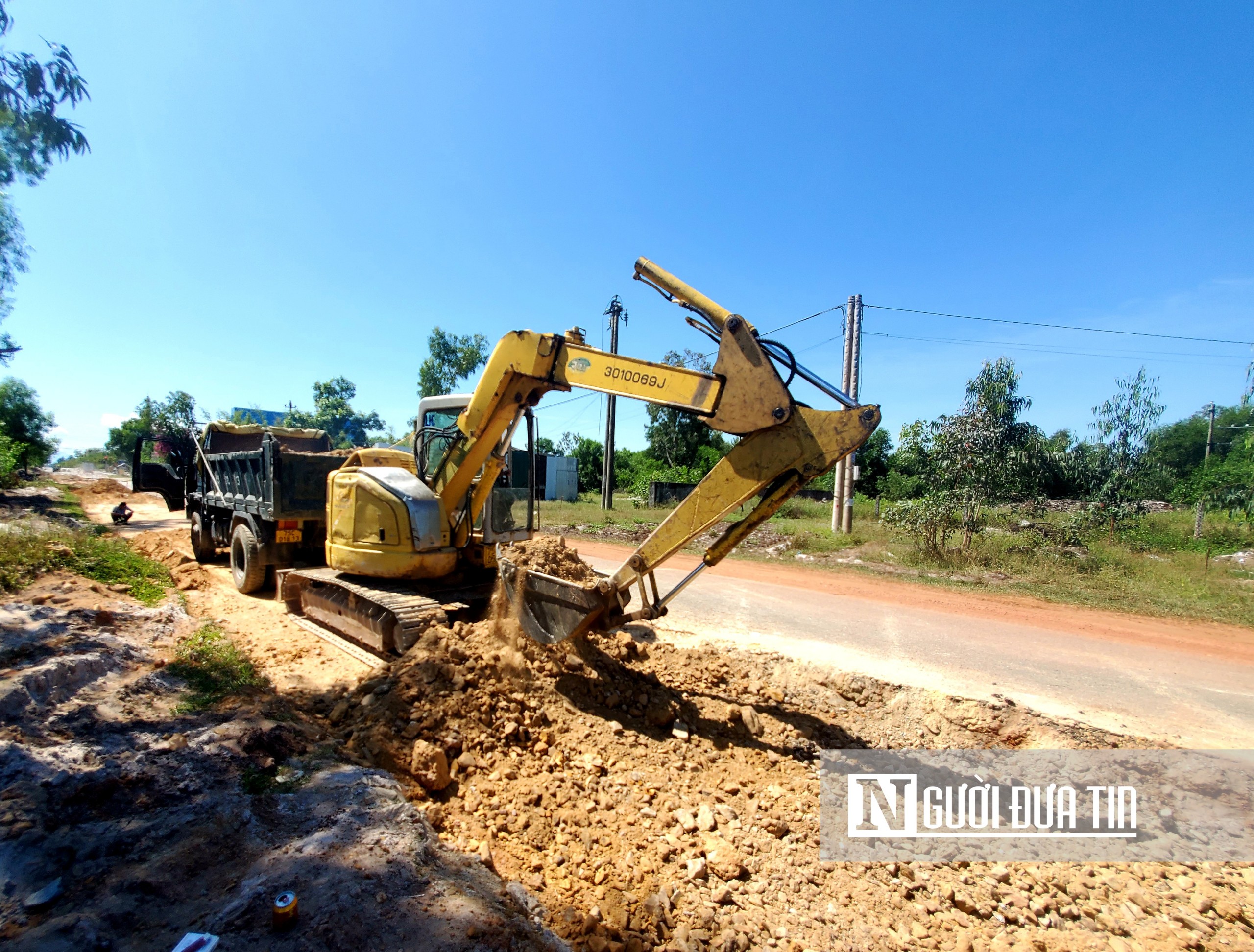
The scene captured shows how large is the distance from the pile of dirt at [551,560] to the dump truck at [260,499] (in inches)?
137

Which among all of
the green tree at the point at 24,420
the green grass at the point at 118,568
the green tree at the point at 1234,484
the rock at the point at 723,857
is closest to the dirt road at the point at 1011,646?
the rock at the point at 723,857

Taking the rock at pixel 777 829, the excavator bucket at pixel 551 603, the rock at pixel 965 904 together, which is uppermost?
the excavator bucket at pixel 551 603

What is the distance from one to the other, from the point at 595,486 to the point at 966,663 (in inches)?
1296

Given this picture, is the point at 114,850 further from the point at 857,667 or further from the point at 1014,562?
the point at 1014,562

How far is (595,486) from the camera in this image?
38719 mm

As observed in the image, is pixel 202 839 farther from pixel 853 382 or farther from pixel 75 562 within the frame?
pixel 853 382

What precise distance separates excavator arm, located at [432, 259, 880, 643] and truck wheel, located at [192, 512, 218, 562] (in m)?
8.42

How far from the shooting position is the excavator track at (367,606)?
5402mm

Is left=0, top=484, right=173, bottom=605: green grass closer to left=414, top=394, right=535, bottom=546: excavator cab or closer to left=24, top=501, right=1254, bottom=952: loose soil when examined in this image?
left=24, top=501, right=1254, bottom=952: loose soil

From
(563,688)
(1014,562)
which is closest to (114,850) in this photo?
(563,688)

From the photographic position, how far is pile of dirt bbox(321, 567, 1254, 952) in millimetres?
2729

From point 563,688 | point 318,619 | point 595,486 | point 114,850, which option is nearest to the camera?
point 114,850

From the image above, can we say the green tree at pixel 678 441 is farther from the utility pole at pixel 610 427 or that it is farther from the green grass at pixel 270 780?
the green grass at pixel 270 780

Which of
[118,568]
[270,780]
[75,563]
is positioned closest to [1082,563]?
[270,780]
